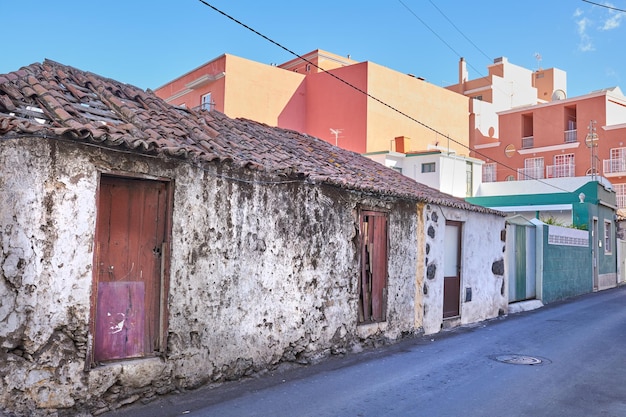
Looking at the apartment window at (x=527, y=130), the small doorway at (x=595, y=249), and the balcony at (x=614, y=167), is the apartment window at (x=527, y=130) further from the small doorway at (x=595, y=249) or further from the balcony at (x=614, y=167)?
the small doorway at (x=595, y=249)

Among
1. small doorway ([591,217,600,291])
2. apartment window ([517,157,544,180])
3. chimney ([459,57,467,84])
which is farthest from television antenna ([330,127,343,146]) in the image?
chimney ([459,57,467,84])

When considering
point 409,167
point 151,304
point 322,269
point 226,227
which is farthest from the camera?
point 409,167

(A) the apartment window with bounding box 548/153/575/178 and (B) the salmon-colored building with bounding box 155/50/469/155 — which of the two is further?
(A) the apartment window with bounding box 548/153/575/178

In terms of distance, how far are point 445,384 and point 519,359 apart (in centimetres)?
218

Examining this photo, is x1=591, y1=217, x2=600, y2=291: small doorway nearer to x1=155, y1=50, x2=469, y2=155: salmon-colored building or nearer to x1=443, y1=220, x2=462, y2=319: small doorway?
x1=155, y1=50, x2=469, y2=155: salmon-colored building

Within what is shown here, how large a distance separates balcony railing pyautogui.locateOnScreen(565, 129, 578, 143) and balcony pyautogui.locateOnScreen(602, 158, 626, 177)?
3.27 metres

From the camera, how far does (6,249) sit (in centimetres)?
498

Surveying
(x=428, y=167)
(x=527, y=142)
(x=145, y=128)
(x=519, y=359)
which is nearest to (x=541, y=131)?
(x=527, y=142)

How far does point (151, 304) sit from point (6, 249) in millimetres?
1736

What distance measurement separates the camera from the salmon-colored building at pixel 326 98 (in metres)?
27.6

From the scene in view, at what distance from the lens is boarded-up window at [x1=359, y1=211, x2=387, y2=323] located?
9188 mm

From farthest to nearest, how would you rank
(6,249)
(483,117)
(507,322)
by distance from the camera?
(483,117), (507,322), (6,249)

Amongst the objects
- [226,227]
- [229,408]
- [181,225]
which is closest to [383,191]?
[226,227]

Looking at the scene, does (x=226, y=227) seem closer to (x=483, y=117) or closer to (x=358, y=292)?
(x=358, y=292)
